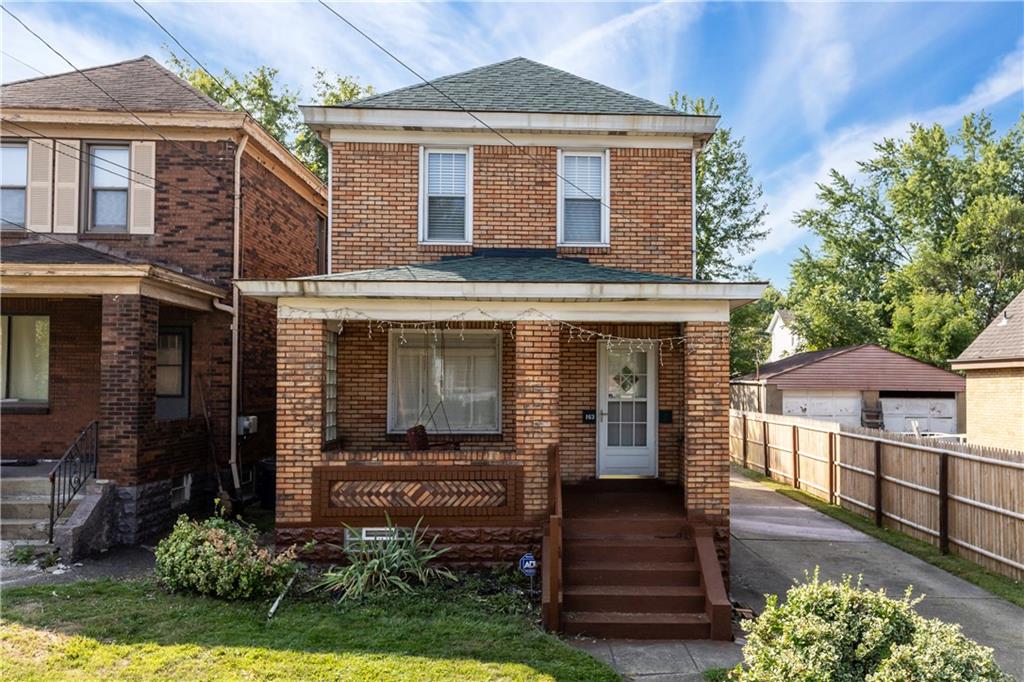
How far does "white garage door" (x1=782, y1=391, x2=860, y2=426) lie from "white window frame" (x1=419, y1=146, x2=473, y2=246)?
47.6ft

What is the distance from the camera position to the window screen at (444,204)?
9789mm

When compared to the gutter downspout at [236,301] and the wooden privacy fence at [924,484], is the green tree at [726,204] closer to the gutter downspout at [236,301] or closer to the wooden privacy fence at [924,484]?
the wooden privacy fence at [924,484]

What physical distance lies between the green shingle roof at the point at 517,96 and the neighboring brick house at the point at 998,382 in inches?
466

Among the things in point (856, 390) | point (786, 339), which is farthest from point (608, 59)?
point (786, 339)

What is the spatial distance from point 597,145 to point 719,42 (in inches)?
133

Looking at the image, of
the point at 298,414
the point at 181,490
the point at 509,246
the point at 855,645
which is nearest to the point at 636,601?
the point at 855,645

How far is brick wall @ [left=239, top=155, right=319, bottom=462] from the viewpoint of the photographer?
37.7 ft

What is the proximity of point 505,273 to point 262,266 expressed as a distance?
244 inches

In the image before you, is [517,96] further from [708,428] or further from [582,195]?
[708,428]

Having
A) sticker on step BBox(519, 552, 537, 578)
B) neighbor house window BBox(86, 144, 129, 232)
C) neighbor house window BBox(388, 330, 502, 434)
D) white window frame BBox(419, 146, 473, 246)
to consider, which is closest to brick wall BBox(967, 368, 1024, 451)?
neighbor house window BBox(388, 330, 502, 434)

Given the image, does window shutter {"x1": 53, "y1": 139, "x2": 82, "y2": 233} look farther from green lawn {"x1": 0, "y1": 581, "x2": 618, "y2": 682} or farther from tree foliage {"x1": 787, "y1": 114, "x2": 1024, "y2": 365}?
tree foliage {"x1": 787, "y1": 114, "x2": 1024, "y2": 365}

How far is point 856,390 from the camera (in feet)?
66.0

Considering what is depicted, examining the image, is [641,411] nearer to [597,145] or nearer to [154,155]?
[597,145]

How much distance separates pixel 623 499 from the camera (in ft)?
28.2
